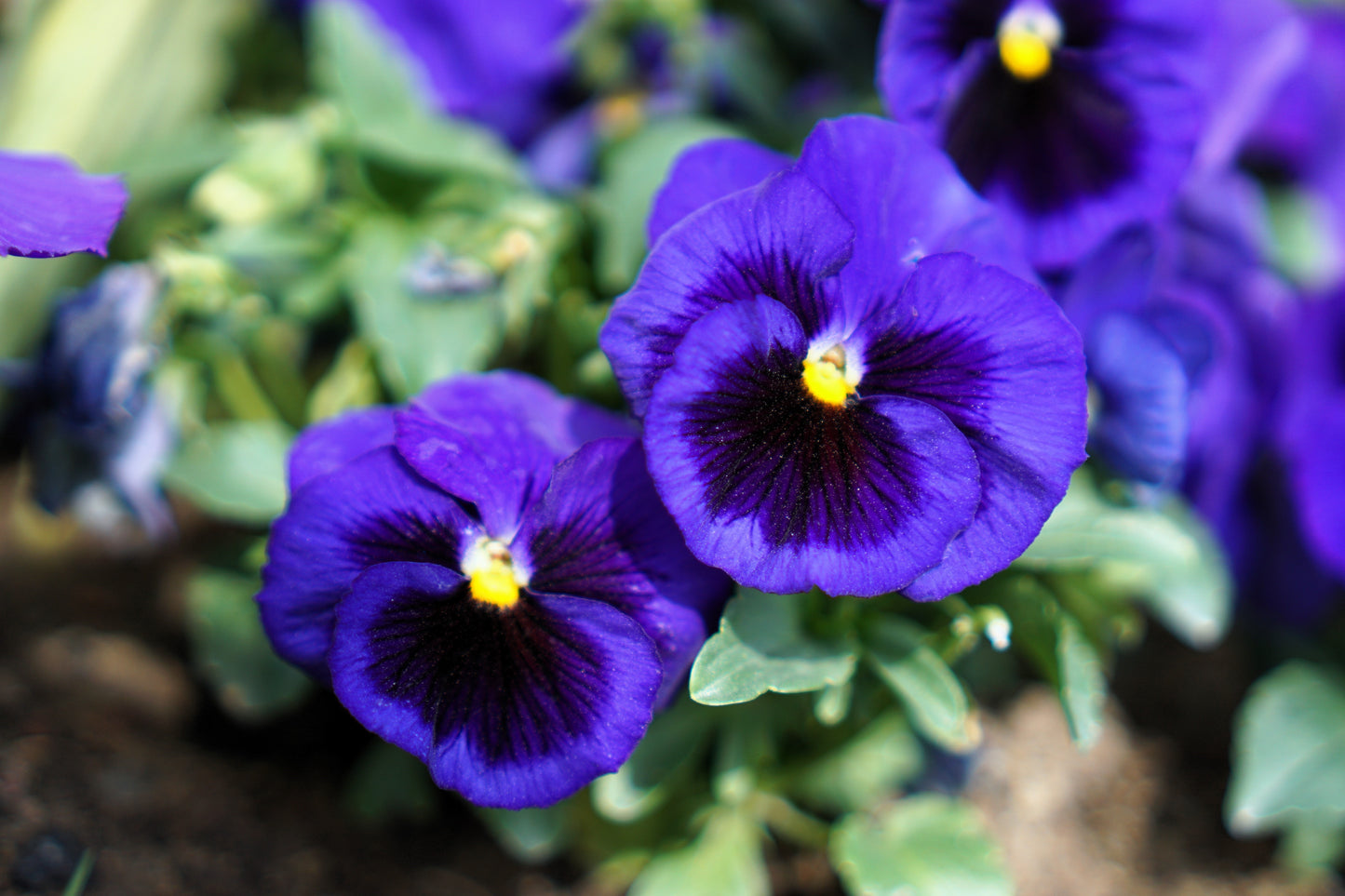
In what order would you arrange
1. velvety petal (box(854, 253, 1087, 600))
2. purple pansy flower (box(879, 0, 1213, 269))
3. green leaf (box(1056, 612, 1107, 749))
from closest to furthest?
velvety petal (box(854, 253, 1087, 600))
green leaf (box(1056, 612, 1107, 749))
purple pansy flower (box(879, 0, 1213, 269))

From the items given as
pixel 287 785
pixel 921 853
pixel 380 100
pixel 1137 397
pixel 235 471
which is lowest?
pixel 287 785

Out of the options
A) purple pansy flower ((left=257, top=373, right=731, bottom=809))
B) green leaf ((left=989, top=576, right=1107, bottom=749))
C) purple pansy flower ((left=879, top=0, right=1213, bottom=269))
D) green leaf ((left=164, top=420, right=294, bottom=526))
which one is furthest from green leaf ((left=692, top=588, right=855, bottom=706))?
green leaf ((left=164, top=420, right=294, bottom=526))

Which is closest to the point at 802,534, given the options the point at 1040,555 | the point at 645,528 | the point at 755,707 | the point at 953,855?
the point at 645,528

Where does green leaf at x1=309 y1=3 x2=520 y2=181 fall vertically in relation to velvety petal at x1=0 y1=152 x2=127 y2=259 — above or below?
below

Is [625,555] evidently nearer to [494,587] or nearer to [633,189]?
[494,587]

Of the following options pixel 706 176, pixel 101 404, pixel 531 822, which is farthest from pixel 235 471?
pixel 706 176

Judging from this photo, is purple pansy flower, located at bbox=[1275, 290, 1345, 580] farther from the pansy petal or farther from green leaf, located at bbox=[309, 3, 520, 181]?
green leaf, located at bbox=[309, 3, 520, 181]
